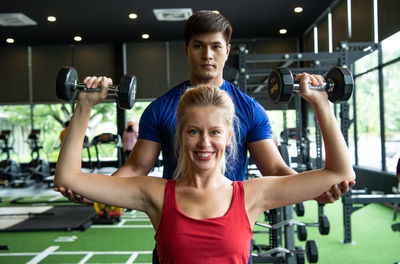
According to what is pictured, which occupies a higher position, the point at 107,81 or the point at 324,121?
the point at 107,81

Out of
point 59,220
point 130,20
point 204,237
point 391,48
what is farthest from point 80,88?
point 130,20

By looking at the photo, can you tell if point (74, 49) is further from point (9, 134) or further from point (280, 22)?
point (280, 22)

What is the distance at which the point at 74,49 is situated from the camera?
9.73 metres

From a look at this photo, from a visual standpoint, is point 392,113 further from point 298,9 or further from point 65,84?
point 65,84

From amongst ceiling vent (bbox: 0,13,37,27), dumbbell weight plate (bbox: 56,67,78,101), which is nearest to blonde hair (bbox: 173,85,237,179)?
dumbbell weight plate (bbox: 56,67,78,101)

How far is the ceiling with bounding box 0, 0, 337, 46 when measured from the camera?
676 centimetres

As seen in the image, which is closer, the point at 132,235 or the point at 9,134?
the point at 132,235

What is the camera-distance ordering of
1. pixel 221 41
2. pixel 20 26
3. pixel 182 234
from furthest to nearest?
pixel 20 26 → pixel 221 41 → pixel 182 234

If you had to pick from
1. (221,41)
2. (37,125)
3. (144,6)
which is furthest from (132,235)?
(37,125)

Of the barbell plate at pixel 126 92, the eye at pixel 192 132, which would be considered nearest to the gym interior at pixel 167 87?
the barbell plate at pixel 126 92

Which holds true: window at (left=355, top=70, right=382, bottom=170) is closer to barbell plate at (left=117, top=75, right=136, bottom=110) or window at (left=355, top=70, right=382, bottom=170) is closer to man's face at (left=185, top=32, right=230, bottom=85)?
man's face at (left=185, top=32, right=230, bottom=85)

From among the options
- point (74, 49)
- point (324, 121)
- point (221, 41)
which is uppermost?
point (74, 49)

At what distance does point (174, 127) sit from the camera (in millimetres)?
1527

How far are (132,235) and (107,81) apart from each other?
374 cm
